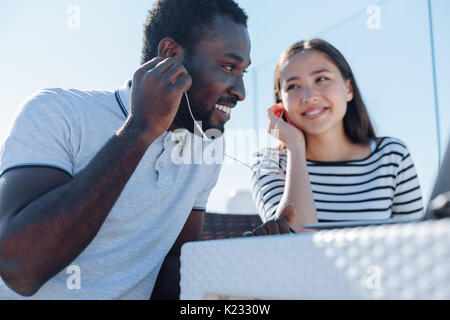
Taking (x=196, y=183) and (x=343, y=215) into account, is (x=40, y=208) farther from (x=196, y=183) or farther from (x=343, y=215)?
(x=343, y=215)

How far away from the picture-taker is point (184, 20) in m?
1.69

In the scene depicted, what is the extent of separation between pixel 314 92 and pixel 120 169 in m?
1.32

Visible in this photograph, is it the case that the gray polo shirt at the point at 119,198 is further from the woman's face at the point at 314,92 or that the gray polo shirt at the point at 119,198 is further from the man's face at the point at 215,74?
the woman's face at the point at 314,92

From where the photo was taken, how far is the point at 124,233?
4.19 ft

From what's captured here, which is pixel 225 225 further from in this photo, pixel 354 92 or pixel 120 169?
pixel 120 169

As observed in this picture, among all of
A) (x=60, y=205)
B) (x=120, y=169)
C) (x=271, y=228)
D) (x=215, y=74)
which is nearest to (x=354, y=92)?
(x=215, y=74)

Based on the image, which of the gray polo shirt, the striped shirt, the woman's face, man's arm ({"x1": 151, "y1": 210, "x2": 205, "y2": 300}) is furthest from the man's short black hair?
man's arm ({"x1": 151, "y1": 210, "x2": 205, "y2": 300})

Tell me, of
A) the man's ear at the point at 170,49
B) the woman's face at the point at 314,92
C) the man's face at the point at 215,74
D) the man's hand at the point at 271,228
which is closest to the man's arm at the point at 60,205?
the man's hand at the point at 271,228

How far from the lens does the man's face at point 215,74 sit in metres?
1.59

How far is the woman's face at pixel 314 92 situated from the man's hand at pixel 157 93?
3.41ft

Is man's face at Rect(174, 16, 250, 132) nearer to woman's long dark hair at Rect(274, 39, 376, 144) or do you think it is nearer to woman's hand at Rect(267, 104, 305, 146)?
woman's hand at Rect(267, 104, 305, 146)

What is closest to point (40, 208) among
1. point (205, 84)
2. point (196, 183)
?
point (196, 183)

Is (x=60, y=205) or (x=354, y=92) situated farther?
(x=354, y=92)

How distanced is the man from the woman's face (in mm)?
468
